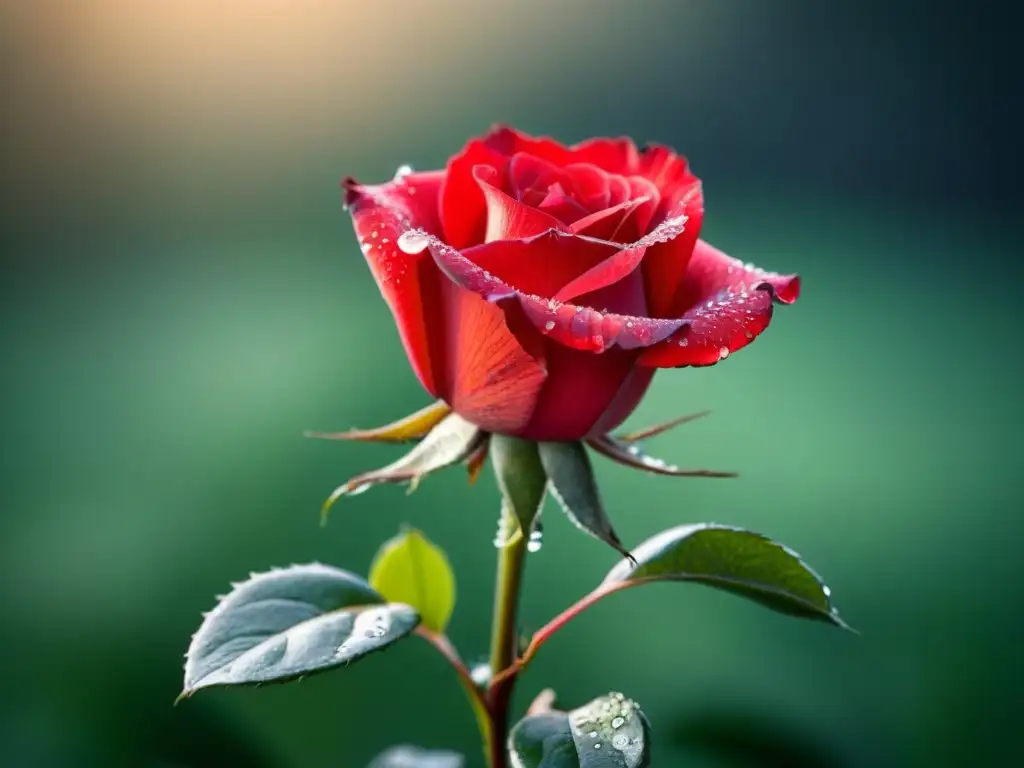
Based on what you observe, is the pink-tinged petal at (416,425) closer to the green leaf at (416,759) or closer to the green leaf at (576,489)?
Result: the green leaf at (576,489)

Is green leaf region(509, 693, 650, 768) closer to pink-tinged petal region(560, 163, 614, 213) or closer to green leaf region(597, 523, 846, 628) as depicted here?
green leaf region(597, 523, 846, 628)

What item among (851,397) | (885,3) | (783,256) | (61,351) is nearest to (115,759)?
(61,351)

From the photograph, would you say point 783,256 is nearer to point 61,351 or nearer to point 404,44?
point 404,44

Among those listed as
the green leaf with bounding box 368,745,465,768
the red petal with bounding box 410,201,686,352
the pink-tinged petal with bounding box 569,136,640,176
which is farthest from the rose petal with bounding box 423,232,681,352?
the green leaf with bounding box 368,745,465,768

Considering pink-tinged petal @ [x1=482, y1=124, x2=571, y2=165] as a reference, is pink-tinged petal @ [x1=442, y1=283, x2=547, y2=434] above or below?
below

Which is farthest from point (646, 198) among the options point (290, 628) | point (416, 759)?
point (416, 759)
